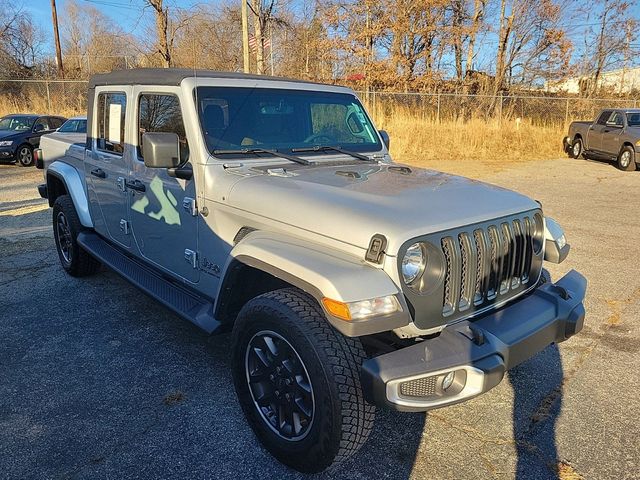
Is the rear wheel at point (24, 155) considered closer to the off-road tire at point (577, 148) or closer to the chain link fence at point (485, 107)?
the chain link fence at point (485, 107)

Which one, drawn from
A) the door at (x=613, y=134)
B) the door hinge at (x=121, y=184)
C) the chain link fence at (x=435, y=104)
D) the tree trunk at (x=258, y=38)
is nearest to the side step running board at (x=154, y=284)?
the door hinge at (x=121, y=184)

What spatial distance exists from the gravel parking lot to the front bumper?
602 mm

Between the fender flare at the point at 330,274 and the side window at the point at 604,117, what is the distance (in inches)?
651

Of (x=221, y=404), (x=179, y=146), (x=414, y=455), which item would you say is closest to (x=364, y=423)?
(x=414, y=455)

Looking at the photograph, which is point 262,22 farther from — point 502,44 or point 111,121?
point 111,121

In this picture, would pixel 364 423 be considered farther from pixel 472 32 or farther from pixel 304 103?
pixel 472 32

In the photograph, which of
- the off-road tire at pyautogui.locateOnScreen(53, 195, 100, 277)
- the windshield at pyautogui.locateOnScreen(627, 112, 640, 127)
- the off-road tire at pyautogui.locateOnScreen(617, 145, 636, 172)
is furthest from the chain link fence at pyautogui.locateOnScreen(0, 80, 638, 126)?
the off-road tire at pyautogui.locateOnScreen(53, 195, 100, 277)

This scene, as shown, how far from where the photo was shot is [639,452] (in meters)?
2.70

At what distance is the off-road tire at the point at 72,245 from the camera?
5.02 m

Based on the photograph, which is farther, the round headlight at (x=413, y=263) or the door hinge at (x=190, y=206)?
the door hinge at (x=190, y=206)

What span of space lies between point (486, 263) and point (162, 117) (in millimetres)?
2431

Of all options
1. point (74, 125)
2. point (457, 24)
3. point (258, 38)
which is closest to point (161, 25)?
point (258, 38)

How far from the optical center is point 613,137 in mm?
15203

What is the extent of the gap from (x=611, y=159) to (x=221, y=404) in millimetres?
16222
